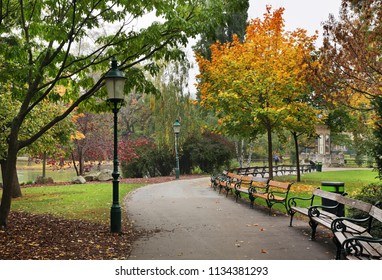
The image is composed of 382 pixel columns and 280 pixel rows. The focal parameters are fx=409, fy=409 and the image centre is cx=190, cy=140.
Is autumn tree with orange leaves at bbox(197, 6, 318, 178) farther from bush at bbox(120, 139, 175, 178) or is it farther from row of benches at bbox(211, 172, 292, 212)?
bush at bbox(120, 139, 175, 178)

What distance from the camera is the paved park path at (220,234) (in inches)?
242

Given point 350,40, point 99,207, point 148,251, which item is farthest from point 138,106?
point 148,251

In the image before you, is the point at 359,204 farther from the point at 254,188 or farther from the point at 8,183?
the point at 8,183

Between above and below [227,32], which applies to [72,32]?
below

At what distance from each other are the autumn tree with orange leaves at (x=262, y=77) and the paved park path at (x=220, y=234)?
6296 millimetres

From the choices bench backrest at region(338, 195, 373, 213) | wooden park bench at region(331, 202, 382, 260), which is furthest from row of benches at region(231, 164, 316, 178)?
wooden park bench at region(331, 202, 382, 260)

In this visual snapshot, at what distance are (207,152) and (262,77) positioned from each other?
9346 mm

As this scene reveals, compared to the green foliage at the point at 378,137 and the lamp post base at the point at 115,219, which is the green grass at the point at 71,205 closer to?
the lamp post base at the point at 115,219

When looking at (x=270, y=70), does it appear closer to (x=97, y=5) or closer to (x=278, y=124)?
(x=278, y=124)

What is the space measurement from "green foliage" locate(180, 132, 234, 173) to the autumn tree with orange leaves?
7.37 m

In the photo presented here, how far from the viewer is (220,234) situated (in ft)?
25.1

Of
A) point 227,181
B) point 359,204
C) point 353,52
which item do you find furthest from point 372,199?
point 227,181

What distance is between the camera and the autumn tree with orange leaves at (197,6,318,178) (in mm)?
16906

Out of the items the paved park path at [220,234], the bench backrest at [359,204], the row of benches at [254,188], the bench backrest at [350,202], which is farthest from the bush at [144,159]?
the bench backrest at [359,204]
